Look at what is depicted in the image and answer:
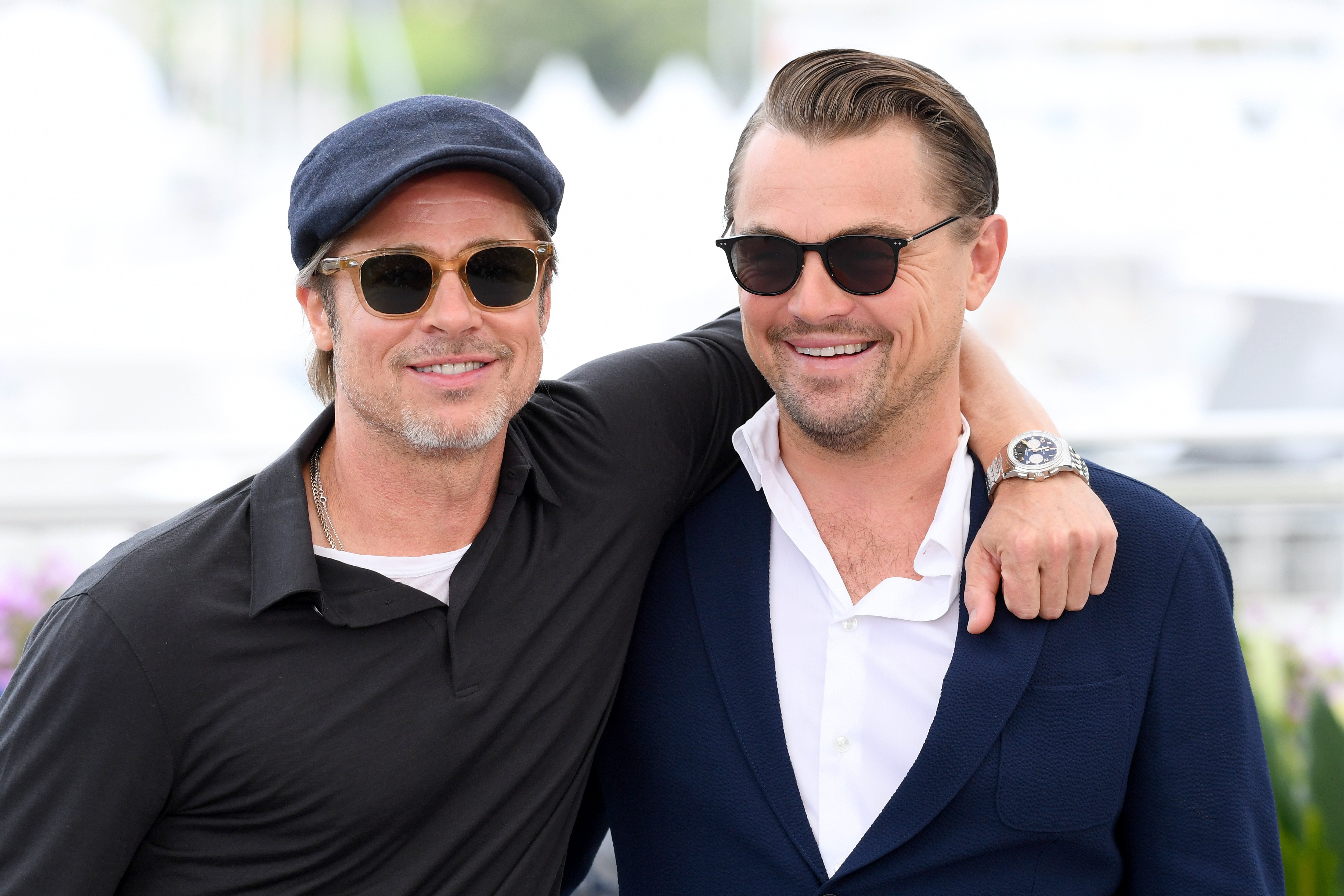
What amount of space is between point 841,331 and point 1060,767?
74cm

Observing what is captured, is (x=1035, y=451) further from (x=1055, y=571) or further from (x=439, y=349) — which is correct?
(x=439, y=349)

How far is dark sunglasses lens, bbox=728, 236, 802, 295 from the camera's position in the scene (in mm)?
1920

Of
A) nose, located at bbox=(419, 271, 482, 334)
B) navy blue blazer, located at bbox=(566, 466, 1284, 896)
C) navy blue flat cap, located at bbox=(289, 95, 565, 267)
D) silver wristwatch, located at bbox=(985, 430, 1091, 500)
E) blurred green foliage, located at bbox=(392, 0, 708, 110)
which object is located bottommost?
navy blue blazer, located at bbox=(566, 466, 1284, 896)

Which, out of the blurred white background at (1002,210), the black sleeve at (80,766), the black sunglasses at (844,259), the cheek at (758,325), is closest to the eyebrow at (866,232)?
the black sunglasses at (844,259)

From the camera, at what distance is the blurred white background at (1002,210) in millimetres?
5723

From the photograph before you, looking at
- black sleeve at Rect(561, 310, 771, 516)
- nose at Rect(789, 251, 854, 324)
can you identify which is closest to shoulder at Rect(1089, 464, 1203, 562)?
nose at Rect(789, 251, 854, 324)

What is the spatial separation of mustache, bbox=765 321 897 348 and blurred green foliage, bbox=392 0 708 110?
1933 centimetres

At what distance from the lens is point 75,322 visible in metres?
5.74

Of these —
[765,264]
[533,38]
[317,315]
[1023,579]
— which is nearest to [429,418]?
[317,315]

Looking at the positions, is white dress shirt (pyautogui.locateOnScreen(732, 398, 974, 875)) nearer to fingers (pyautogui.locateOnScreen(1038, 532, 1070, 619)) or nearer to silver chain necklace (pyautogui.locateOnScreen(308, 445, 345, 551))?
fingers (pyautogui.locateOnScreen(1038, 532, 1070, 619))

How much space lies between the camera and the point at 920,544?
1.99 m

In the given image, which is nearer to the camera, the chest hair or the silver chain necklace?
the silver chain necklace

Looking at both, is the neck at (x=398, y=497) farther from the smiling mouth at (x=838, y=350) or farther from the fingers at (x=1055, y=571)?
the fingers at (x=1055, y=571)

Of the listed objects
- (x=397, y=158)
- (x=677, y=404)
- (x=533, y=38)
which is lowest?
(x=677, y=404)
